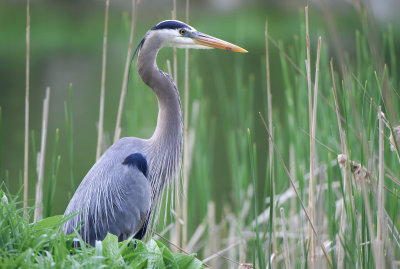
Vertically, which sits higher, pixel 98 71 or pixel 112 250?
pixel 98 71

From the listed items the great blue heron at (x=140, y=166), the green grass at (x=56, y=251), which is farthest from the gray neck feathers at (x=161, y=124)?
the green grass at (x=56, y=251)

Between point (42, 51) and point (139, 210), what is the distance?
9.70 metres

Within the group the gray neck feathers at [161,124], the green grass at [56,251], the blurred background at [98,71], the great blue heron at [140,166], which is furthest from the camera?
the blurred background at [98,71]

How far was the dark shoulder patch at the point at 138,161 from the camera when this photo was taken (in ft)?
9.11

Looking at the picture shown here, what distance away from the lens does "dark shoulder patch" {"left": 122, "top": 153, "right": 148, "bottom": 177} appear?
278 centimetres

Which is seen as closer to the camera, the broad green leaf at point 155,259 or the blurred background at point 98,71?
the broad green leaf at point 155,259

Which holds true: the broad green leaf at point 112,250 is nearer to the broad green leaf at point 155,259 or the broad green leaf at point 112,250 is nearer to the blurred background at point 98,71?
the broad green leaf at point 155,259

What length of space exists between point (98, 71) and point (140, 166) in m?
8.23

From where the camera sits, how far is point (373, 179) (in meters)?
1.87

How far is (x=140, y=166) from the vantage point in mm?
2818

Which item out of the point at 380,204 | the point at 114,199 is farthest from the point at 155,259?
the point at 114,199

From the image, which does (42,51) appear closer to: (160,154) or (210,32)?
(210,32)

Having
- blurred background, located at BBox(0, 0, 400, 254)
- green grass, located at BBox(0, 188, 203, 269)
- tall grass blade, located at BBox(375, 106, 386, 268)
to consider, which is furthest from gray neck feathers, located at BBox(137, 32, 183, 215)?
tall grass blade, located at BBox(375, 106, 386, 268)

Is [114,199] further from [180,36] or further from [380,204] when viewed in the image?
[380,204]
